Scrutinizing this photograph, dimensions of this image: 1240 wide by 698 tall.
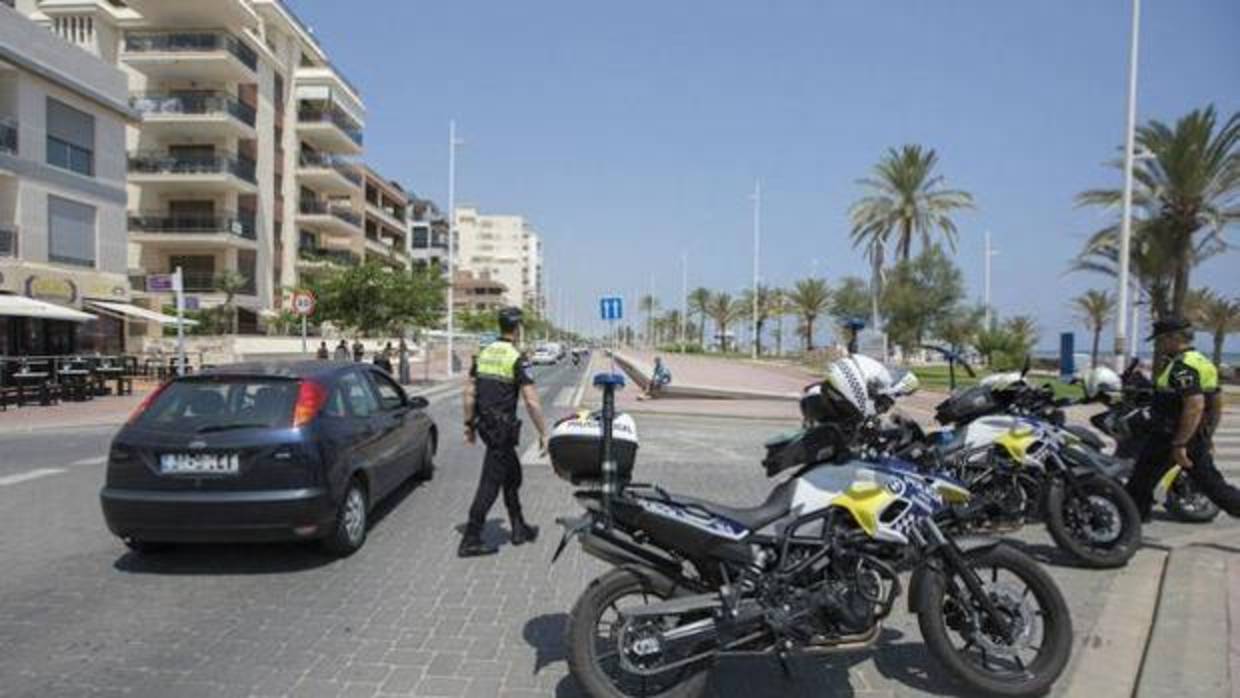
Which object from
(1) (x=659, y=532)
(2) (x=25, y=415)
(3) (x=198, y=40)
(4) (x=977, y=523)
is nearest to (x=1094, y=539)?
(4) (x=977, y=523)

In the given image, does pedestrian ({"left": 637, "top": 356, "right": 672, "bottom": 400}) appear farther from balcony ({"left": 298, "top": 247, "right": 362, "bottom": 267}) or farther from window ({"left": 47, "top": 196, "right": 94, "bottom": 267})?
balcony ({"left": 298, "top": 247, "right": 362, "bottom": 267})

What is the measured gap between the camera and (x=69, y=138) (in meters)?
25.6

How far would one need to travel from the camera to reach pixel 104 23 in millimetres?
42250

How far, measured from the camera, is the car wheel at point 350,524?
19.7 ft

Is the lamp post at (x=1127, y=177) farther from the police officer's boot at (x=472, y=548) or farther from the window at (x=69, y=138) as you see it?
the window at (x=69, y=138)

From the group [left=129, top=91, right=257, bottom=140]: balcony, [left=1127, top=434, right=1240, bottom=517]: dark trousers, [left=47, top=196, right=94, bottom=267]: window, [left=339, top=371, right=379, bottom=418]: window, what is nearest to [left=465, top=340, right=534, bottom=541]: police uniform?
[left=339, top=371, right=379, bottom=418]: window

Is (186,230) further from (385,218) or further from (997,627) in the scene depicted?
(997,627)

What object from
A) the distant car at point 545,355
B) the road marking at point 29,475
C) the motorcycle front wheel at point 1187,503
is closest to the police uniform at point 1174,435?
the motorcycle front wheel at point 1187,503

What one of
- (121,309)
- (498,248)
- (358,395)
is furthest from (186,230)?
(498,248)

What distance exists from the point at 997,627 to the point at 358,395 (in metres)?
5.14

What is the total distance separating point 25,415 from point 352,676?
17050 millimetres

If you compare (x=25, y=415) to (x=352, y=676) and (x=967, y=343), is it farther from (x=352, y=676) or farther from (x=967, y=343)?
(x=967, y=343)

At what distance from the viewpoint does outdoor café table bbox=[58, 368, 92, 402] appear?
20572mm

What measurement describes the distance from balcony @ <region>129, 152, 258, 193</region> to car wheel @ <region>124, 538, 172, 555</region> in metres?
40.2
